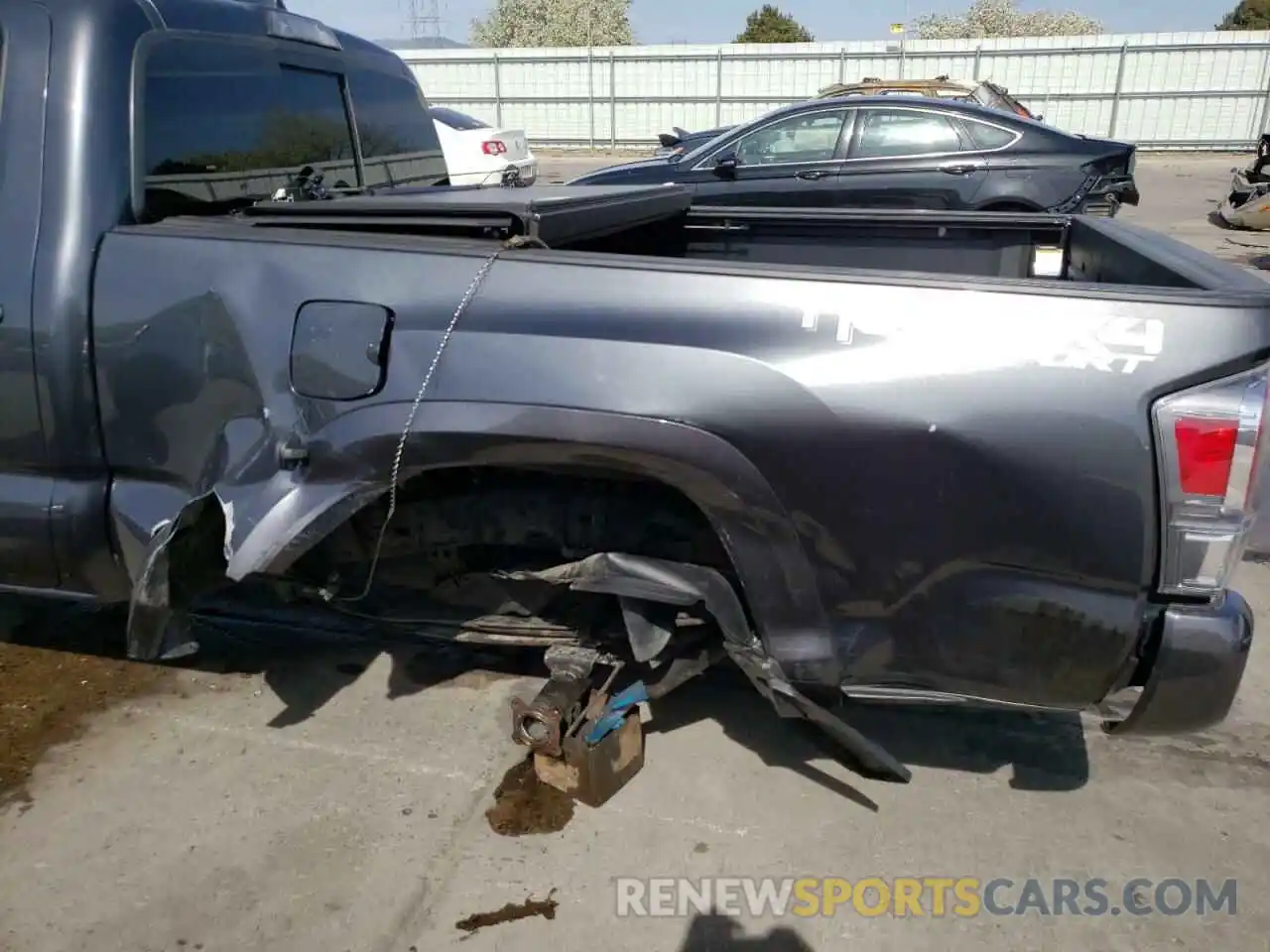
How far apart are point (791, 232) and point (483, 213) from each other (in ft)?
5.54

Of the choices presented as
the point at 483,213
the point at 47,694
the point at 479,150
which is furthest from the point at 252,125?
the point at 479,150

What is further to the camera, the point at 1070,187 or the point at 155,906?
the point at 1070,187

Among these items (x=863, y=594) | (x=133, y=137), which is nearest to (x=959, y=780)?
(x=863, y=594)

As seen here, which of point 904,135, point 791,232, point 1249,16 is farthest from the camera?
point 1249,16

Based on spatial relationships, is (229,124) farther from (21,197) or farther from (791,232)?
(791,232)

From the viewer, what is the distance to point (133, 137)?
2.58 m

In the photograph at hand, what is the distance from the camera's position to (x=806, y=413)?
6.78 feet

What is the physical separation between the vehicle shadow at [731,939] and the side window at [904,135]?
7.56m

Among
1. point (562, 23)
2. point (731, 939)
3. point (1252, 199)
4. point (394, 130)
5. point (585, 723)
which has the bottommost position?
point (731, 939)

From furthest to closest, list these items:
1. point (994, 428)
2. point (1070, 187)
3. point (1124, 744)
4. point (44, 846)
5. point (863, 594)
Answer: point (1070, 187), point (1124, 744), point (44, 846), point (863, 594), point (994, 428)

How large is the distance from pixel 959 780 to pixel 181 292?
2385 millimetres

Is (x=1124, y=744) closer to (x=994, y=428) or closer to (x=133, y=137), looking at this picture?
(x=994, y=428)

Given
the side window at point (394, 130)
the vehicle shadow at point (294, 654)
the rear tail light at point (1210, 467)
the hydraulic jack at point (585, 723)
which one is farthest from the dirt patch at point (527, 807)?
the side window at point (394, 130)

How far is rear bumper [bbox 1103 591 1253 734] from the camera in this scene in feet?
6.71
